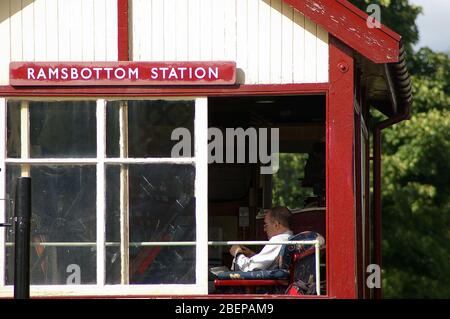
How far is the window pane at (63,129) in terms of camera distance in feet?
41.0

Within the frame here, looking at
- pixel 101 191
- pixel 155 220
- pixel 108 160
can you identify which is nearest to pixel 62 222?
pixel 101 191

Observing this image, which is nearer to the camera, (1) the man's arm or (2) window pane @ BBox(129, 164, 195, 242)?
(2) window pane @ BBox(129, 164, 195, 242)

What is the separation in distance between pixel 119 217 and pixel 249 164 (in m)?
4.48

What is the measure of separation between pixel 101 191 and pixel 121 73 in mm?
1062

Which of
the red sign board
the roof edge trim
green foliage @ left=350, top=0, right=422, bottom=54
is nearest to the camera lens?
the roof edge trim

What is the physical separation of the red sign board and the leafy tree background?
16945 mm

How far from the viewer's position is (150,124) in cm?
1255

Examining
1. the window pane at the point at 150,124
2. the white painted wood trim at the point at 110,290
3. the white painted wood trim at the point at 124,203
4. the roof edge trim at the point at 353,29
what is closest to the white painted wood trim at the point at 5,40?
the window pane at the point at 150,124

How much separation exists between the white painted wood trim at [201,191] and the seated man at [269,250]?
452mm

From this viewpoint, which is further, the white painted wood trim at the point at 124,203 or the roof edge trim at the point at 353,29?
the white painted wood trim at the point at 124,203

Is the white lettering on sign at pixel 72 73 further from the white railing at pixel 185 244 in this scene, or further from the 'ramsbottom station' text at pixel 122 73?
the white railing at pixel 185 244

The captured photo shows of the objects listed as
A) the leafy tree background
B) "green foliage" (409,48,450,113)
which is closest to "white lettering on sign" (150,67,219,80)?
the leafy tree background

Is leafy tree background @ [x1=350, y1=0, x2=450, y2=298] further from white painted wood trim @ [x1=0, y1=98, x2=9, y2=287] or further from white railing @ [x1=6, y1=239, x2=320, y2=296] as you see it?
white painted wood trim @ [x1=0, y1=98, x2=9, y2=287]

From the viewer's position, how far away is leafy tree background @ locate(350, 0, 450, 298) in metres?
29.5
